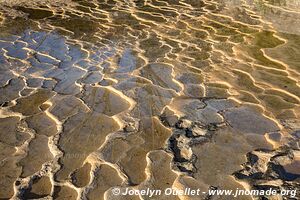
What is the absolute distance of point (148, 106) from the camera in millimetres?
3629

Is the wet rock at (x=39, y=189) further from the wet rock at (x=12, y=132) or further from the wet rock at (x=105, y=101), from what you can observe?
the wet rock at (x=105, y=101)

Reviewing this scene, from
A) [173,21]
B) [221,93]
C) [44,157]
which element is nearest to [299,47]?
[221,93]

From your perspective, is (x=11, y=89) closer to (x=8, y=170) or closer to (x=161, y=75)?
(x=8, y=170)

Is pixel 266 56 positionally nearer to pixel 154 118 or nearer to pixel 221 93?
pixel 221 93

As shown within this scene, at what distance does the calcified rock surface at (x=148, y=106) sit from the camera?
266 cm

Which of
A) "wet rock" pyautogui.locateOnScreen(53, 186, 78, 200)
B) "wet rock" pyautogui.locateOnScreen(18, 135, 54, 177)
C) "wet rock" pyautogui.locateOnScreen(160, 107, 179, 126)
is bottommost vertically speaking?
"wet rock" pyautogui.locateOnScreen(18, 135, 54, 177)

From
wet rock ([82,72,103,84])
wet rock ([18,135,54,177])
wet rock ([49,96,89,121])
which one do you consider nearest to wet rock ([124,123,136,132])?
wet rock ([49,96,89,121])

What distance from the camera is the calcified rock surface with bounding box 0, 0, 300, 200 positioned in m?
2.66

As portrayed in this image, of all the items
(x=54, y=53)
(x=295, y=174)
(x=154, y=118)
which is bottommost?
(x=54, y=53)

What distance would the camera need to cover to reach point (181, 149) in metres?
2.94

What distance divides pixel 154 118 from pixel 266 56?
7.37 ft

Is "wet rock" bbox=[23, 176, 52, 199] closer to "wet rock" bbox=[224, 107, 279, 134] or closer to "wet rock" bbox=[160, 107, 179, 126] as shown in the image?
"wet rock" bbox=[160, 107, 179, 126]

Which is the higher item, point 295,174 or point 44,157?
point 295,174

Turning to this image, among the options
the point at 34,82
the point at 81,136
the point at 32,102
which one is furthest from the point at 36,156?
the point at 34,82
